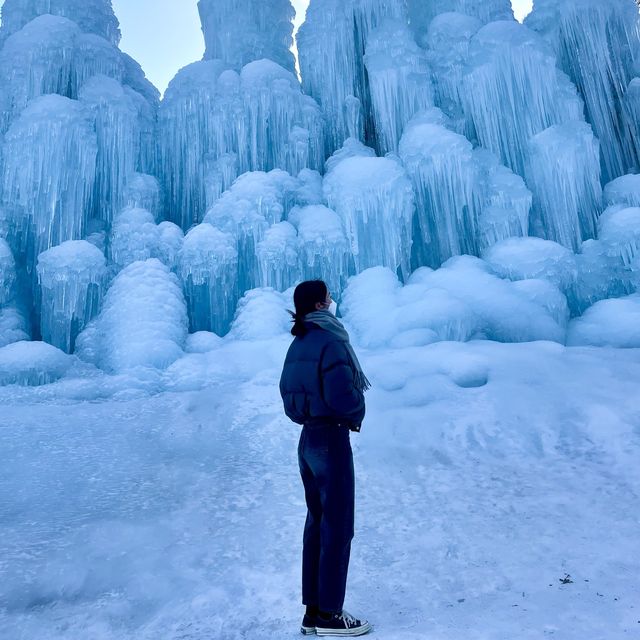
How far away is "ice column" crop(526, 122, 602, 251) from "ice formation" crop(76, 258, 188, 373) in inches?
296

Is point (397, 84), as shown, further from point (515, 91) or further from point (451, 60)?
point (515, 91)

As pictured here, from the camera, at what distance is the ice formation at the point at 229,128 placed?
12188 mm

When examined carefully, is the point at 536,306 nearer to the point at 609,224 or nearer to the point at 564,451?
the point at 609,224

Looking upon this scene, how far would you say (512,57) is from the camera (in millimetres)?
11172

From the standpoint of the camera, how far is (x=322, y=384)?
2.15m

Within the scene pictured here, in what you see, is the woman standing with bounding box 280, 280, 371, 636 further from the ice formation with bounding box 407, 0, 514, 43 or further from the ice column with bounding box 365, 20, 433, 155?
the ice formation with bounding box 407, 0, 514, 43

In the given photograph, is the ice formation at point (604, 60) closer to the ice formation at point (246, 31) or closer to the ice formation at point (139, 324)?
the ice formation at point (246, 31)

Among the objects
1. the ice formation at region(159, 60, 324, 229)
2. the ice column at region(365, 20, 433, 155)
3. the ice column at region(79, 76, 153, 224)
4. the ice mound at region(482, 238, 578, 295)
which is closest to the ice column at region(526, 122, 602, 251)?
the ice mound at region(482, 238, 578, 295)

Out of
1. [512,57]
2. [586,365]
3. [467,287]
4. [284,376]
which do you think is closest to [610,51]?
[512,57]

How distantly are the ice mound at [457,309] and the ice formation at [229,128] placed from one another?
4.71 m

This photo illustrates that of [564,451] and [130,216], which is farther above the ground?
[130,216]

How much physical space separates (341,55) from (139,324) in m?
9.17

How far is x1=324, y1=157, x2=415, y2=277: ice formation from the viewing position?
33.1 feet

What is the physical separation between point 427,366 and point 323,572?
4.77 m
